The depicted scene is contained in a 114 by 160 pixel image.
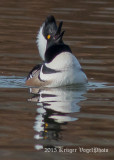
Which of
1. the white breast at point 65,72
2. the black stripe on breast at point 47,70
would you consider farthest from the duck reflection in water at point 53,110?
the black stripe on breast at point 47,70

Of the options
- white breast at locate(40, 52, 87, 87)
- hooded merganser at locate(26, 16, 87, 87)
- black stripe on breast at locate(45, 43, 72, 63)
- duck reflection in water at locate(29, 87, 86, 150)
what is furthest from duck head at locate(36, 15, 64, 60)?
duck reflection in water at locate(29, 87, 86, 150)

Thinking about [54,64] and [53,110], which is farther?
[54,64]

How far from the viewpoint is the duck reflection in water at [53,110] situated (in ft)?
26.5

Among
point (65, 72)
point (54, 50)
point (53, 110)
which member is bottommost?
point (53, 110)

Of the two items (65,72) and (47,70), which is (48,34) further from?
(65,72)

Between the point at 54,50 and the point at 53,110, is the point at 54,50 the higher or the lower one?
the higher one

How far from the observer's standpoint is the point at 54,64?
37.1 ft

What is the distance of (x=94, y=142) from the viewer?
789 cm

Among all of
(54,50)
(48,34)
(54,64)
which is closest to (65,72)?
(54,64)

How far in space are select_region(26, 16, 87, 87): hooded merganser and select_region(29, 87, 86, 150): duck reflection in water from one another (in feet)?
0.50

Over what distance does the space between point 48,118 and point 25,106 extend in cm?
83

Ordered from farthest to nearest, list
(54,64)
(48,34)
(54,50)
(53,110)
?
(48,34) < (54,50) < (54,64) < (53,110)

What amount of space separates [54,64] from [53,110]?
194cm

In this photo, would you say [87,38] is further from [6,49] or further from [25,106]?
[25,106]
